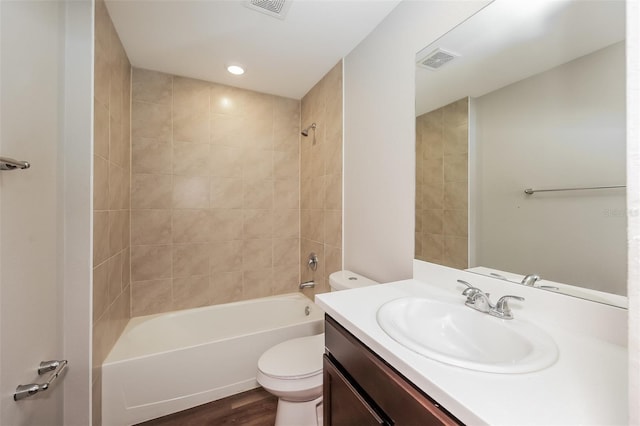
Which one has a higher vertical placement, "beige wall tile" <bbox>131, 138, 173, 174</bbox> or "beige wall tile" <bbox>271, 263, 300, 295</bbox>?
"beige wall tile" <bbox>131, 138, 173, 174</bbox>

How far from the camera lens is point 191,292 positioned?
2.21 m

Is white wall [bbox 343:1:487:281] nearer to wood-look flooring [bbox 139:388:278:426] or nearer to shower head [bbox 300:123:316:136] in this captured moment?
shower head [bbox 300:123:316:136]

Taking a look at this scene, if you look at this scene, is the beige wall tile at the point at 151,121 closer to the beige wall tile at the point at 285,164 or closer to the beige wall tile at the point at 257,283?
the beige wall tile at the point at 285,164

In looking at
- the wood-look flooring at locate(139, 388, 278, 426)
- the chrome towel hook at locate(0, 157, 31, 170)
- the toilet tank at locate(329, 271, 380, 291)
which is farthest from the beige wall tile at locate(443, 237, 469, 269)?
the chrome towel hook at locate(0, 157, 31, 170)

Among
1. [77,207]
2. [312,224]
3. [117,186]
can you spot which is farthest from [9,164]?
[312,224]

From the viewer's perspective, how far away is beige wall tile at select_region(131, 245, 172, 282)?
2.04 m

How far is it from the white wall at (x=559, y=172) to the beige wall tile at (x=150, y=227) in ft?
7.38

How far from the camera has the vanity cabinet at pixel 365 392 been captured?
0.56 m

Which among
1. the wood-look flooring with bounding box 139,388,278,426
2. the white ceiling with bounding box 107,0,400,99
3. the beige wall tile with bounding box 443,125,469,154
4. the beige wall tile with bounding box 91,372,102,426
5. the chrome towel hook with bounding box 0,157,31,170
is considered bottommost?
the wood-look flooring with bounding box 139,388,278,426

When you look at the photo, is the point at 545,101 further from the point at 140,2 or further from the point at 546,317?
the point at 140,2

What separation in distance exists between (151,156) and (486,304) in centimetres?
244

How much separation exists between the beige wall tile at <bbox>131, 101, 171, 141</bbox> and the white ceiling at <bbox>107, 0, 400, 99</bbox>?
12.3 inches

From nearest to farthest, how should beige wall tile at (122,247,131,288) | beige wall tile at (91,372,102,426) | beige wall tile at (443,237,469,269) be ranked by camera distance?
beige wall tile at (443,237,469,269)
beige wall tile at (91,372,102,426)
beige wall tile at (122,247,131,288)

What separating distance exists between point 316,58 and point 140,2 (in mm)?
1086
